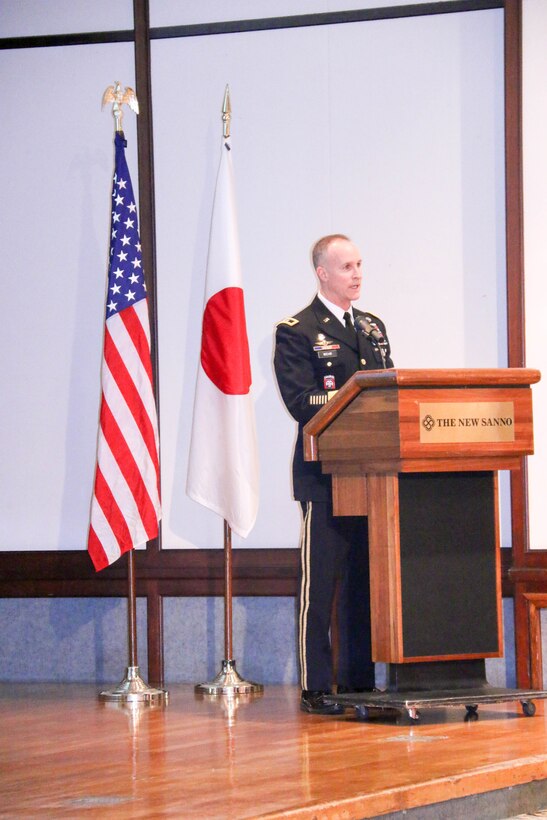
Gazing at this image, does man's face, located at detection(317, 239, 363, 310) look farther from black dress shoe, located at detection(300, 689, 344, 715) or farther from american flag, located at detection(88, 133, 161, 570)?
black dress shoe, located at detection(300, 689, 344, 715)

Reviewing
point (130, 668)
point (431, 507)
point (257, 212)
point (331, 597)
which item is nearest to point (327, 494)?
point (331, 597)

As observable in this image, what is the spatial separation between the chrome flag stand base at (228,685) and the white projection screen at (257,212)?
0.61 metres

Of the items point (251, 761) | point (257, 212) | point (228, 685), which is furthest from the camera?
point (257, 212)

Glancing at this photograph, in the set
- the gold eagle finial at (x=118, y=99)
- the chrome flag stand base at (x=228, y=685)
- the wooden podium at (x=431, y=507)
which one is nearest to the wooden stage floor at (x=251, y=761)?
the wooden podium at (x=431, y=507)

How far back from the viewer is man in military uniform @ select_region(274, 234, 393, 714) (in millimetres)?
3881

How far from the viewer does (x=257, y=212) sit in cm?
516

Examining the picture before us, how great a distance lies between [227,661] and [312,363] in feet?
4.24

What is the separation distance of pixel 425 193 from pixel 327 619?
191 centimetres

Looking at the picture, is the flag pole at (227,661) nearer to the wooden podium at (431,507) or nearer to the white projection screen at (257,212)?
the white projection screen at (257,212)

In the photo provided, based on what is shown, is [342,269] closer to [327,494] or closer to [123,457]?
[327,494]

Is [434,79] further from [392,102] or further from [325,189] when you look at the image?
[325,189]

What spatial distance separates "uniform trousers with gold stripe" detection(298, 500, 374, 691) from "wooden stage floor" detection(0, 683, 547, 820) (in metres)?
0.19

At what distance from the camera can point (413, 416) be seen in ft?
11.1

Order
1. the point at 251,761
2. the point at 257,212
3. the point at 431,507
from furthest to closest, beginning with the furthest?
the point at 257,212
the point at 431,507
the point at 251,761
